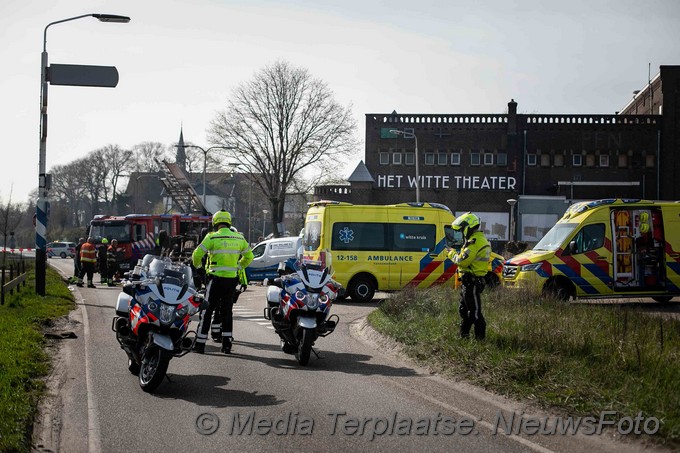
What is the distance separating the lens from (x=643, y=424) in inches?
252

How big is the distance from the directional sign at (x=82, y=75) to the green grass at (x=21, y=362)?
5.15 metres

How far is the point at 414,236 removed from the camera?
72.2 feet

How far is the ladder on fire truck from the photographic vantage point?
143 feet

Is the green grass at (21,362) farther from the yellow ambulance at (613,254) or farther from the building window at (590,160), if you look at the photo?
the building window at (590,160)

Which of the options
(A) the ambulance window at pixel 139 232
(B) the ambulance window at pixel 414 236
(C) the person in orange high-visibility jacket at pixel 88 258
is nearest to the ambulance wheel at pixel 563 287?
(B) the ambulance window at pixel 414 236

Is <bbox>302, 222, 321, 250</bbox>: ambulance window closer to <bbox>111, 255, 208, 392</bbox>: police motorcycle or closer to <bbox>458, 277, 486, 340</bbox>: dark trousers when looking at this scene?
<bbox>458, 277, 486, 340</bbox>: dark trousers

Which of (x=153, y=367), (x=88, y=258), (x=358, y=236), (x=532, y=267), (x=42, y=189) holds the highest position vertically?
(x=42, y=189)

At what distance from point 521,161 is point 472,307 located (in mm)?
48442

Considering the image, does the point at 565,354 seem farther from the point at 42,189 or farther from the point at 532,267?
the point at 42,189

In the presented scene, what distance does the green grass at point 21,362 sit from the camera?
629 cm

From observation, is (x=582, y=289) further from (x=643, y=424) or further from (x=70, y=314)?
(x=643, y=424)

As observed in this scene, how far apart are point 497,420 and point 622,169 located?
54038 mm

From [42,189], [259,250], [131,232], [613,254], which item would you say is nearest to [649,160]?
[259,250]

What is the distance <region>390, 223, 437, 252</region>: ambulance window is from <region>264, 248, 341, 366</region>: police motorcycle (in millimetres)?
11028
